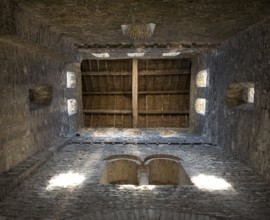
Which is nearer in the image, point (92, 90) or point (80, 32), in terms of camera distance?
point (80, 32)

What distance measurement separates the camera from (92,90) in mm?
11773

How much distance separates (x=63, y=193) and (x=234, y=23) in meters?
4.87

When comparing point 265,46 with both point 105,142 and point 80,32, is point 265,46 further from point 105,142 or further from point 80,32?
point 105,142

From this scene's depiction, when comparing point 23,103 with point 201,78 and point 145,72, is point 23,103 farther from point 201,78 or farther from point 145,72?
point 201,78

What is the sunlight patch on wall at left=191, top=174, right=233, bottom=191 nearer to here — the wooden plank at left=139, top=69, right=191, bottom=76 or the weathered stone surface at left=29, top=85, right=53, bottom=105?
the weathered stone surface at left=29, top=85, right=53, bottom=105

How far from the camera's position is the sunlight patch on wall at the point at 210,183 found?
4.34m

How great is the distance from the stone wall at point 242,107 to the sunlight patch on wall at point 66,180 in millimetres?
3803

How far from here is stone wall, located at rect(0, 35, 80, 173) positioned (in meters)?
4.69

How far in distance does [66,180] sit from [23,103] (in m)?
2.19

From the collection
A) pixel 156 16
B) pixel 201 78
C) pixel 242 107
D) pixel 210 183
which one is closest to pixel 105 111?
pixel 201 78

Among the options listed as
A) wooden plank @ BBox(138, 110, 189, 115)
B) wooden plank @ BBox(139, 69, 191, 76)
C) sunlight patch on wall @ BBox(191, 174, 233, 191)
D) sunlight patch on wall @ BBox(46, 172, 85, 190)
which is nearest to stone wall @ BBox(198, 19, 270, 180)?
sunlight patch on wall @ BBox(191, 174, 233, 191)

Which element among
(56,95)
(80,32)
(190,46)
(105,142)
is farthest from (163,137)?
(80,32)

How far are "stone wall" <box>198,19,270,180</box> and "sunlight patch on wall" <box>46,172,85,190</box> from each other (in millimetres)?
3803

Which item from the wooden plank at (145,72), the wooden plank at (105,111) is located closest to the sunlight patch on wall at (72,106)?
the wooden plank at (105,111)
